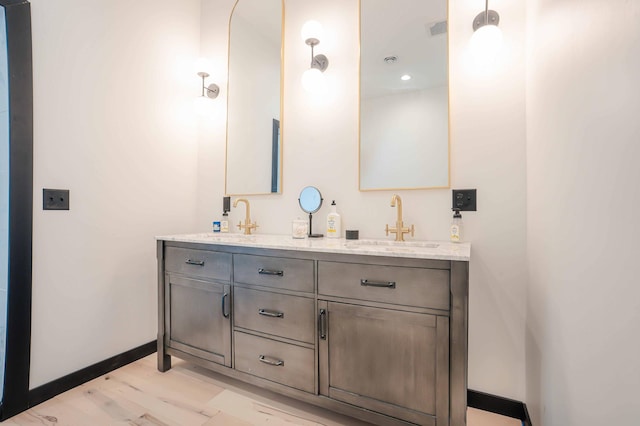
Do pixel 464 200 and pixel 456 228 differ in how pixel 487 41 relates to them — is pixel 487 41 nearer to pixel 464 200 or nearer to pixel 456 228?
pixel 464 200

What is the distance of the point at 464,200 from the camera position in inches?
62.1

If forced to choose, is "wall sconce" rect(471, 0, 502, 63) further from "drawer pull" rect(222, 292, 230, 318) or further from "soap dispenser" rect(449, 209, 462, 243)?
"drawer pull" rect(222, 292, 230, 318)

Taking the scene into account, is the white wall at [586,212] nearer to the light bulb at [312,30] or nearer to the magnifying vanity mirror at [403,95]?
the magnifying vanity mirror at [403,95]

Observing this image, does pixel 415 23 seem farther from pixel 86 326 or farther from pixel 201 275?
pixel 86 326

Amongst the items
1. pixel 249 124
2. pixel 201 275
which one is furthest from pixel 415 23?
pixel 201 275

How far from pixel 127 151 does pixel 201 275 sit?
1.01 metres

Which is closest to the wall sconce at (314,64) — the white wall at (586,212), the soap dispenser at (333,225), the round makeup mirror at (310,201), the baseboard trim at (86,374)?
the round makeup mirror at (310,201)

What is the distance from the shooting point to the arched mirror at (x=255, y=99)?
2.13 meters

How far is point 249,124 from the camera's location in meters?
2.26

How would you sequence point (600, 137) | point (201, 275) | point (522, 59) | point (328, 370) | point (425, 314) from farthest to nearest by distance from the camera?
point (201, 275) → point (522, 59) → point (328, 370) → point (425, 314) → point (600, 137)

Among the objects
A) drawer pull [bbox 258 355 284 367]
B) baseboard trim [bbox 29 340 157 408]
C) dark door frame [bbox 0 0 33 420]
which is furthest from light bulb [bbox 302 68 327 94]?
baseboard trim [bbox 29 340 157 408]

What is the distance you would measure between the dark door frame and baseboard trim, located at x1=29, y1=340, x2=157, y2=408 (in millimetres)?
52

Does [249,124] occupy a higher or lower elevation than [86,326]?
higher

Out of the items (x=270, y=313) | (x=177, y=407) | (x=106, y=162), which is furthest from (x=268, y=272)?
(x=106, y=162)
